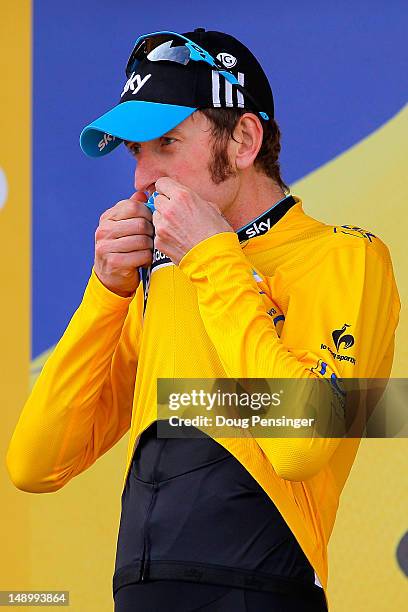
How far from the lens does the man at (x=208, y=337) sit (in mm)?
1629

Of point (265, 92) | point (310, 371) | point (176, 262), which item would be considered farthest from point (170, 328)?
point (265, 92)

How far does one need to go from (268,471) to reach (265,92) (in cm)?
67

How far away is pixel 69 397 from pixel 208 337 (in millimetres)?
271

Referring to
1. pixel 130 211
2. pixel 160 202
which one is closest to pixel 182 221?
pixel 160 202

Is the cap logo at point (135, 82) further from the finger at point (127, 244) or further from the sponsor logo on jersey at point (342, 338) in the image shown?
the sponsor logo on jersey at point (342, 338)

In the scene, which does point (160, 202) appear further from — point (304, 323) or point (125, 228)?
point (304, 323)

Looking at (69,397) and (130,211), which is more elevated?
(130,211)

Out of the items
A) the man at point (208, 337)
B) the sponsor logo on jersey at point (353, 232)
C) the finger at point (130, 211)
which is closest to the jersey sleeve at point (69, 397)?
the man at point (208, 337)

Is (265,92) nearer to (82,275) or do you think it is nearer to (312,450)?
(312,450)

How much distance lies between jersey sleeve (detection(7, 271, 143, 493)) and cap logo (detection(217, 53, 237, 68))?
0.41 m

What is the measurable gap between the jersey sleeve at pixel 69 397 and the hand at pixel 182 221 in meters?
0.18

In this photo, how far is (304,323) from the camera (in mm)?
1688

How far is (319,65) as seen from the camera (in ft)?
9.16

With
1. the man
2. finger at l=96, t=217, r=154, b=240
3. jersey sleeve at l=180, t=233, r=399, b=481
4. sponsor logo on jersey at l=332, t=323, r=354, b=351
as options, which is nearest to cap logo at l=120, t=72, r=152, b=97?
the man
